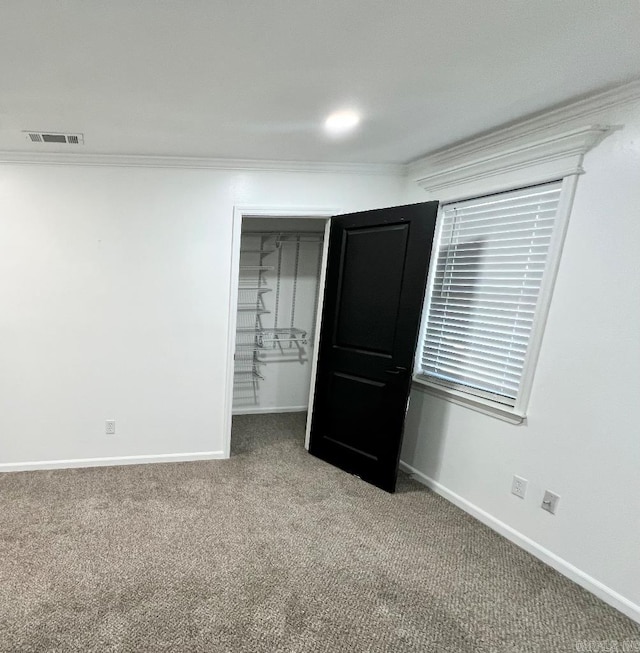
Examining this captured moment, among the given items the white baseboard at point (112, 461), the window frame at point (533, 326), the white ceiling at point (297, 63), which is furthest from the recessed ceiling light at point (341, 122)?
the white baseboard at point (112, 461)

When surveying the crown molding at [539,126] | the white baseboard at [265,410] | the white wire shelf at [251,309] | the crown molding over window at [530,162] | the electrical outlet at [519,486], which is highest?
the crown molding at [539,126]

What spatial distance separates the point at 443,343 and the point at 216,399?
1.83 metres

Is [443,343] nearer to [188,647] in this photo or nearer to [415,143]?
[415,143]

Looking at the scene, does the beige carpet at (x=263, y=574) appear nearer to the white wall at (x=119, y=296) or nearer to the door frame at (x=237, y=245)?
the white wall at (x=119, y=296)

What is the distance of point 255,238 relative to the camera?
3.62 meters

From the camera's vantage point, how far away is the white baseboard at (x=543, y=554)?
63.7 inches

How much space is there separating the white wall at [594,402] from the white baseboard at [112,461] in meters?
2.24

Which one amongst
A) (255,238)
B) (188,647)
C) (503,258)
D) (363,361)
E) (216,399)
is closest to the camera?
(188,647)

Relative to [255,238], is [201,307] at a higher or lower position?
lower

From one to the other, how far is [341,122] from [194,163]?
1183 mm

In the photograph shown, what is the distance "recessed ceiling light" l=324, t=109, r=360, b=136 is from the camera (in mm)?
1753

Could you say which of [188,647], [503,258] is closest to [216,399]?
[188,647]

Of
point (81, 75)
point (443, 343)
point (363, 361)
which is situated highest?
point (81, 75)

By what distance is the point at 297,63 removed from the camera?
4.37 ft
